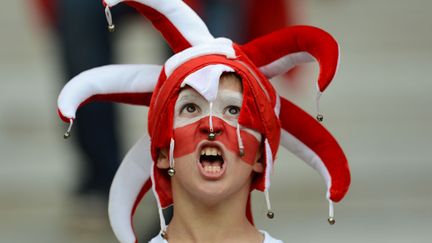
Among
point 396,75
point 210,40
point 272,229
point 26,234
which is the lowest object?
point 26,234

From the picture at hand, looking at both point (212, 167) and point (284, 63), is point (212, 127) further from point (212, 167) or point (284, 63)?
point (284, 63)

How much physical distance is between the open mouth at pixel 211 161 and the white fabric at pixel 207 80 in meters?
0.11

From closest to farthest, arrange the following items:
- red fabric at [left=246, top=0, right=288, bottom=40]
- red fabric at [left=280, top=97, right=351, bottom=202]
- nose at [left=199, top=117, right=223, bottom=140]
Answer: nose at [left=199, top=117, right=223, bottom=140]
red fabric at [left=280, top=97, right=351, bottom=202]
red fabric at [left=246, top=0, right=288, bottom=40]

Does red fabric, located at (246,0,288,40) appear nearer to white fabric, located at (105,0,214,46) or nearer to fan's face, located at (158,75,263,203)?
white fabric, located at (105,0,214,46)

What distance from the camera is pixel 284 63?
3.56 meters

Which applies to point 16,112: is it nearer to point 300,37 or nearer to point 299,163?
point 299,163

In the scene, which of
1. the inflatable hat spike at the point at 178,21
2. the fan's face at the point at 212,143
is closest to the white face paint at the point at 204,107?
the fan's face at the point at 212,143

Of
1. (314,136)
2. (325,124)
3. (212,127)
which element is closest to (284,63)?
(314,136)

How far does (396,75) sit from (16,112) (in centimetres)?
158

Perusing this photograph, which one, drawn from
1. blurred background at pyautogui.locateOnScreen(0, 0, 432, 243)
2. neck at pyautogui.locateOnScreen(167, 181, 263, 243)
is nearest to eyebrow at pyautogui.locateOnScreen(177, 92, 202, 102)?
neck at pyautogui.locateOnScreen(167, 181, 263, 243)

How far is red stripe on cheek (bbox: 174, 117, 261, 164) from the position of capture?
3.38 m

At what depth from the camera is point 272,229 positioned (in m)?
5.02

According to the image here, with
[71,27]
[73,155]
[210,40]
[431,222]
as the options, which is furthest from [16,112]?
[210,40]

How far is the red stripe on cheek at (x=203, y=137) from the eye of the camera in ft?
11.1
